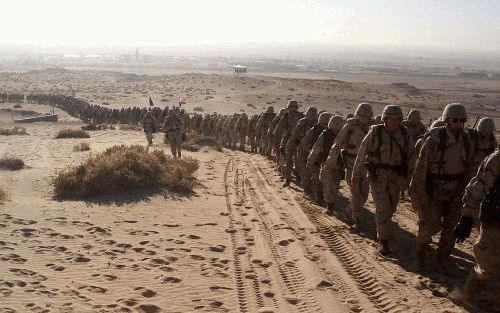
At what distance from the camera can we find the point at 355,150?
29.2ft

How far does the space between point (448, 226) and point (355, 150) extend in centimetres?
254

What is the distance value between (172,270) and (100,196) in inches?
176

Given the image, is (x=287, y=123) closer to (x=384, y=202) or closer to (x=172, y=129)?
(x=172, y=129)

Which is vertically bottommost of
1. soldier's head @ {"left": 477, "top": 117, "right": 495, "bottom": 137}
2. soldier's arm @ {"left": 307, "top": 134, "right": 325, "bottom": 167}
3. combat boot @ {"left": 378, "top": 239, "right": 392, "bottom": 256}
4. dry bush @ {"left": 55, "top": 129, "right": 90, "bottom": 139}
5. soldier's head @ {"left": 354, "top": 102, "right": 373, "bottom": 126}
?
dry bush @ {"left": 55, "top": 129, "right": 90, "bottom": 139}

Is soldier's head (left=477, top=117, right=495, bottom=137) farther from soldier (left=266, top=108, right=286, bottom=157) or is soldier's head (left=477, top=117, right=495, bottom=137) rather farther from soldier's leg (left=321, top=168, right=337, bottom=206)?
soldier (left=266, top=108, right=286, bottom=157)

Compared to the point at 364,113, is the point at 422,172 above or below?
below

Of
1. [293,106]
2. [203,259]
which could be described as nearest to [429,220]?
[203,259]

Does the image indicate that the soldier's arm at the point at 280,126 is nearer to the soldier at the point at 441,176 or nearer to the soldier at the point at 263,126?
the soldier at the point at 263,126

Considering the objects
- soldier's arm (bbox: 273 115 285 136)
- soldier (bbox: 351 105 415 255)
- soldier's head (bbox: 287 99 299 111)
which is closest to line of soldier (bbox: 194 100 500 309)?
soldier (bbox: 351 105 415 255)

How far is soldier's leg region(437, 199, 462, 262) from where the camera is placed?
21.7 ft

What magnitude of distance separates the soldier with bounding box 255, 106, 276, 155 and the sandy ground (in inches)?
274

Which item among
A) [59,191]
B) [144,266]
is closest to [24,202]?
[59,191]

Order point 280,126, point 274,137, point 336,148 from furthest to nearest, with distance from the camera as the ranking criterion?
point 274,137, point 280,126, point 336,148

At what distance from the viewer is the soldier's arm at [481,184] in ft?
17.5
